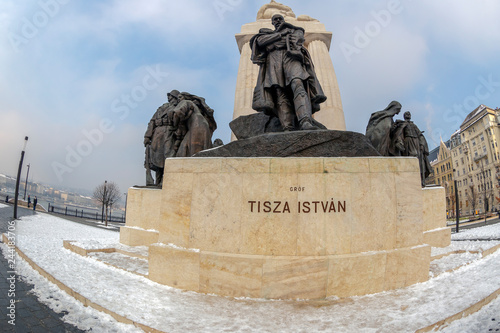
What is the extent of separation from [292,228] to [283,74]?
3.58m

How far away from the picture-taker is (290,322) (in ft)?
10.5

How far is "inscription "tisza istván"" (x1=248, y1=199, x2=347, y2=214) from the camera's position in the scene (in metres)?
4.18

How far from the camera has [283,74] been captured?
20.4 feet

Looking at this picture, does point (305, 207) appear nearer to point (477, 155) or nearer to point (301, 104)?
point (301, 104)

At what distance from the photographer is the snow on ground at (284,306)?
3021mm

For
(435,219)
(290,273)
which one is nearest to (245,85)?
(435,219)

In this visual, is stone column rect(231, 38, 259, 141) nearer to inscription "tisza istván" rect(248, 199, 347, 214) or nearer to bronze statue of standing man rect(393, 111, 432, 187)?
bronze statue of standing man rect(393, 111, 432, 187)

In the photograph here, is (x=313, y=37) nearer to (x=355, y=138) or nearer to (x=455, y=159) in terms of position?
(x=355, y=138)

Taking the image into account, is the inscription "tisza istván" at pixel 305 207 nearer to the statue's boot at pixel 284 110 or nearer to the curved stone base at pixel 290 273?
the curved stone base at pixel 290 273

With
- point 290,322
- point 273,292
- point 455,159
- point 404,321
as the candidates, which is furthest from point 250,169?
point 455,159

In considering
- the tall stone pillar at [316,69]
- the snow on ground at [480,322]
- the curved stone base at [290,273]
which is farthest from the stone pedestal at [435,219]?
the tall stone pillar at [316,69]

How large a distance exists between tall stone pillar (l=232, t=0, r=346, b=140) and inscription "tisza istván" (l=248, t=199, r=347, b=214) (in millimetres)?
15071

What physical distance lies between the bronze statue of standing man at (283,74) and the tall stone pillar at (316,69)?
12.4 metres

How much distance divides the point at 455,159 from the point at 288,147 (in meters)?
82.1
